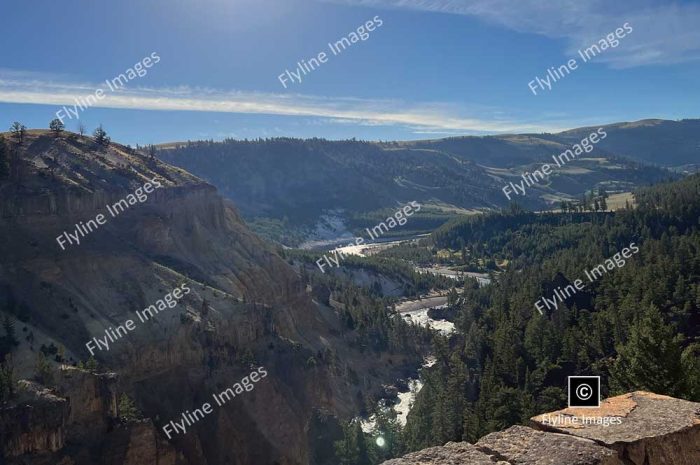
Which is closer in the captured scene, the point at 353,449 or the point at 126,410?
the point at 126,410

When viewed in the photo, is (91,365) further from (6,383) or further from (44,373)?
(6,383)

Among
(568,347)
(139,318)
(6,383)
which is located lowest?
(568,347)

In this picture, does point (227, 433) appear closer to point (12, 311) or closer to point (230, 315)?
point (230, 315)

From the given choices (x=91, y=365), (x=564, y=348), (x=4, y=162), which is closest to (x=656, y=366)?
(x=564, y=348)

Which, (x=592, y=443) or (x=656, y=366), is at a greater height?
(x=592, y=443)

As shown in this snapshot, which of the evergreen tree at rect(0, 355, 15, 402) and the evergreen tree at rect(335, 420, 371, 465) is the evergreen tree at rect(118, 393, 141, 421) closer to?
the evergreen tree at rect(0, 355, 15, 402)

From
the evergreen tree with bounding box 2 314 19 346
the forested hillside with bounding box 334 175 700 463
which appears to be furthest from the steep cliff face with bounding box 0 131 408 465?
the forested hillside with bounding box 334 175 700 463

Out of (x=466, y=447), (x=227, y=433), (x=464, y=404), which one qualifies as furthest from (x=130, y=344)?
(x=466, y=447)

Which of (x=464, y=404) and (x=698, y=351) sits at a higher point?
(x=698, y=351)
